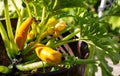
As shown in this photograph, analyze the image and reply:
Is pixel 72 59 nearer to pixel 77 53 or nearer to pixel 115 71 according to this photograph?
pixel 77 53

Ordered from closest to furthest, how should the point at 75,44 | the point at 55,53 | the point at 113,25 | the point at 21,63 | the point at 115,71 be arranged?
the point at 55,53, the point at 21,63, the point at 75,44, the point at 115,71, the point at 113,25

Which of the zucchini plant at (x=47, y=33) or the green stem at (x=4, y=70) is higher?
the zucchini plant at (x=47, y=33)

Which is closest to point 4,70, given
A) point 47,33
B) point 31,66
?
point 31,66

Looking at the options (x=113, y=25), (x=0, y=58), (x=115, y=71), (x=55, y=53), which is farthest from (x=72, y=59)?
(x=113, y=25)

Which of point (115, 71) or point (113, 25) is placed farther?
point (113, 25)

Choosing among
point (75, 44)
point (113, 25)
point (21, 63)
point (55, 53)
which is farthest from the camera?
point (113, 25)

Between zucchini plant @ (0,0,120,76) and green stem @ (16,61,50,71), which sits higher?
zucchini plant @ (0,0,120,76)

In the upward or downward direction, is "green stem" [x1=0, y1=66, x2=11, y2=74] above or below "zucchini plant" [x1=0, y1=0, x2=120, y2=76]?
below

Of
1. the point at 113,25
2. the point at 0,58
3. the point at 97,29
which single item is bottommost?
the point at 113,25

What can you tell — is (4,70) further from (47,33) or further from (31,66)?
(47,33)

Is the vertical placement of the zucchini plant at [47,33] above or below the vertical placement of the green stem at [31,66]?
above

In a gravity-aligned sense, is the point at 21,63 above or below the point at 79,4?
below
